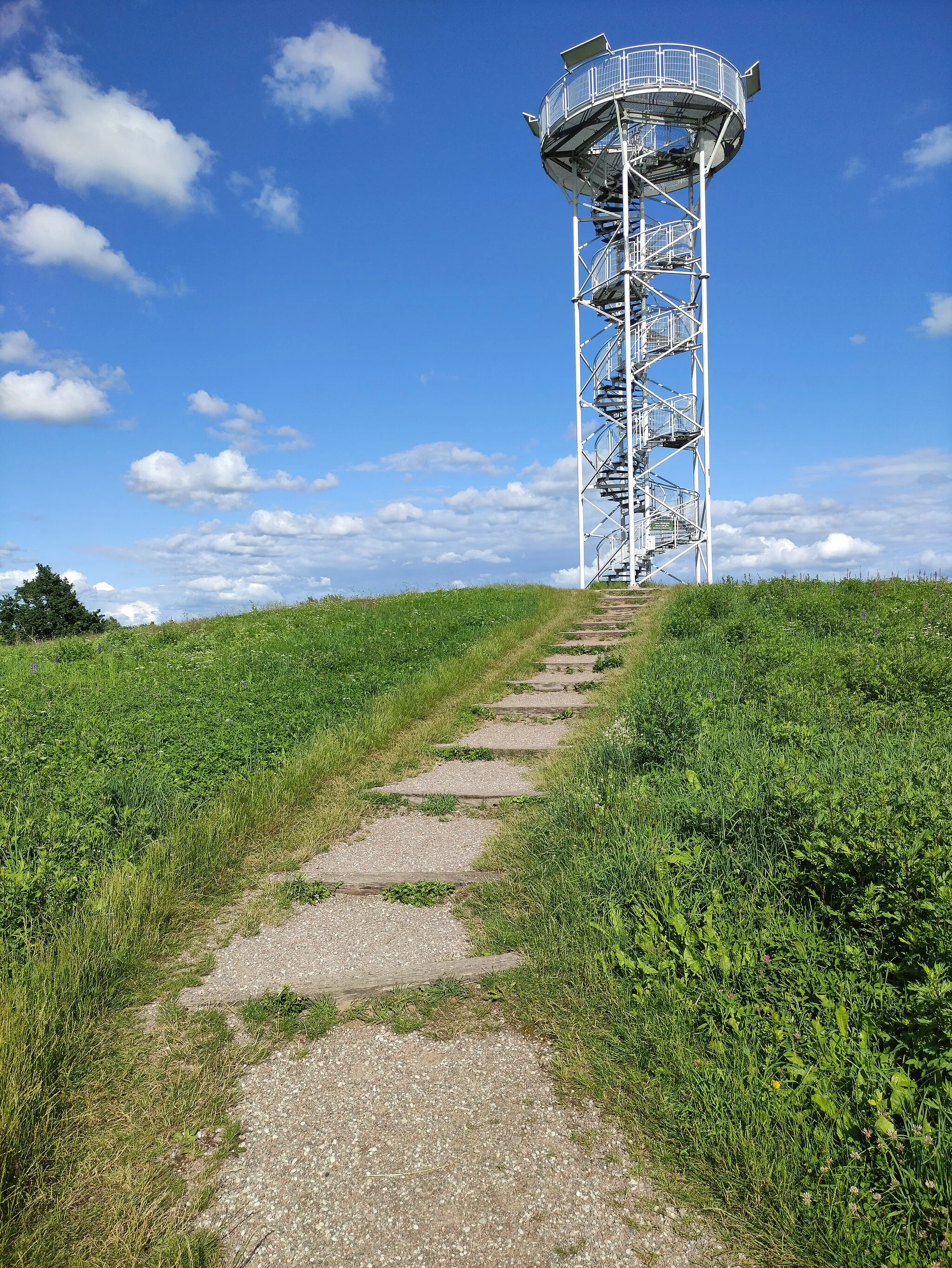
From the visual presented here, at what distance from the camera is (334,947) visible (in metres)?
4.47

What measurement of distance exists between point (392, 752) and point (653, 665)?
3983 millimetres

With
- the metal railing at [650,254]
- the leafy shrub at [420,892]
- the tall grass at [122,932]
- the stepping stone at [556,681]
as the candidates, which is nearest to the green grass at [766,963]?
the leafy shrub at [420,892]

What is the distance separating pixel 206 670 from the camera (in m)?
11.0

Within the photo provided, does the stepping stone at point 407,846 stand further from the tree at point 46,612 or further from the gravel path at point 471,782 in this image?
the tree at point 46,612

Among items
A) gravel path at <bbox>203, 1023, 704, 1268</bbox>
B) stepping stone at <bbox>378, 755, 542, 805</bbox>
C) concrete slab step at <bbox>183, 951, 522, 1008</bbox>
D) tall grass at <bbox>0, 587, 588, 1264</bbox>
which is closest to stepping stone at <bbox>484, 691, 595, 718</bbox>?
tall grass at <bbox>0, 587, 588, 1264</bbox>

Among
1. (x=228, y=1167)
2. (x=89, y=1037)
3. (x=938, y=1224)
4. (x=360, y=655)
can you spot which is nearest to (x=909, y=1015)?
(x=938, y=1224)

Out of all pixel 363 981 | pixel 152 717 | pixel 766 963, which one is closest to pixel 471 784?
pixel 363 981

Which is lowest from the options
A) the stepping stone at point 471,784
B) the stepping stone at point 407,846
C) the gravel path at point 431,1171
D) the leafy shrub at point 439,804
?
the gravel path at point 431,1171

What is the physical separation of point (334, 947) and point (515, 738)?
4606 mm

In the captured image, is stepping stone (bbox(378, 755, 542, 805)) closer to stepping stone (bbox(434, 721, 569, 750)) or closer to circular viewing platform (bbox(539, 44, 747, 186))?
stepping stone (bbox(434, 721, 569, 750))

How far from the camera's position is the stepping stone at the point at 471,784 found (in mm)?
6906

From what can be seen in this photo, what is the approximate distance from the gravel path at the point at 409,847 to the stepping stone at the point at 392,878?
0.21 feet

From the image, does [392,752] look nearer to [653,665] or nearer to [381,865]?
[381,865]

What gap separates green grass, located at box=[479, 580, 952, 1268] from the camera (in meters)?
2.51
